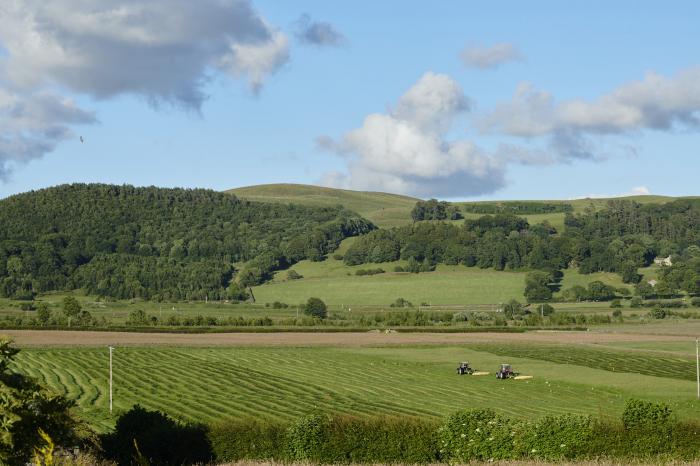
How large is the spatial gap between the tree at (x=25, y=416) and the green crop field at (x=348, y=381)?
24.6 metres

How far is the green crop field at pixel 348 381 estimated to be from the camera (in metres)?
58.7

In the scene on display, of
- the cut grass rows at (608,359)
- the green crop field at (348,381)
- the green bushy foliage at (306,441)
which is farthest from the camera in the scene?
the cut grass rows at (608,359)

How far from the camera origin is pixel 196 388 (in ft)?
223

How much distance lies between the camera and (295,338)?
4700 inches

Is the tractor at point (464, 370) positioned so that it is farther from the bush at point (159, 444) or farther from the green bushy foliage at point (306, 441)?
the bush at point (159, 444)

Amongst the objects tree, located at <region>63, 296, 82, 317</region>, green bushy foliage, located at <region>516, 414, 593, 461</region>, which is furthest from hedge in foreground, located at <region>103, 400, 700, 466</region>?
tree, located at <region>63, 296, 82, 317</region>

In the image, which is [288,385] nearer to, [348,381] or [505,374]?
[348,381]

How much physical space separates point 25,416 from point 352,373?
5734cm

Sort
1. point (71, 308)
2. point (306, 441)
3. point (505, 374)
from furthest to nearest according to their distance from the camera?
point (71, 308)
point (505, 374)
point (306, 441)

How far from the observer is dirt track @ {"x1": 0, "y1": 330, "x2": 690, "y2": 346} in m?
108

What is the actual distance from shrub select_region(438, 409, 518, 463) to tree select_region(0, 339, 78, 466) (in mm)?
13109

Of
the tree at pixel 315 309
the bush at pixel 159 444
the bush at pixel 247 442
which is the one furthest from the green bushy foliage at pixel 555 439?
the tree at pixel 315 309

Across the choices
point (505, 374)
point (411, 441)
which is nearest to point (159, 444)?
point (411, 441)

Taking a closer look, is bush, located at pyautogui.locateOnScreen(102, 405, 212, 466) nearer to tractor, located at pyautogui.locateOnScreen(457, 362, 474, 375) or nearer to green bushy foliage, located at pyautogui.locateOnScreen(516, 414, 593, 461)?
green bushy foliage, located at pyautogui.locateOnScreen(516, 414, 593, 461)
